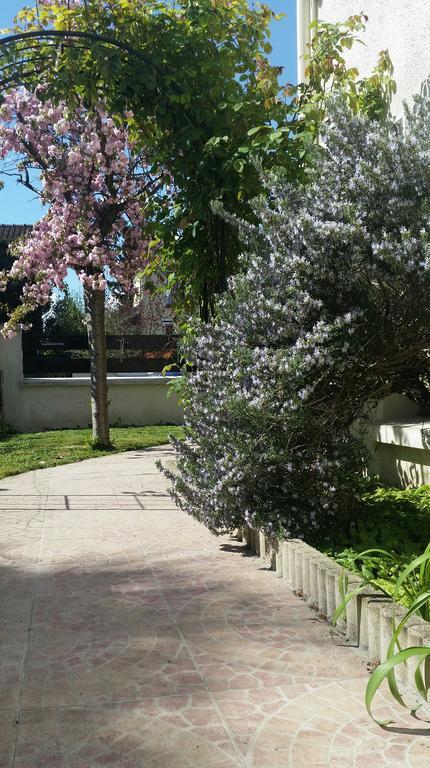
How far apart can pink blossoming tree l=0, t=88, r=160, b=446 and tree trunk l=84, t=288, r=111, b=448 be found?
0.02 m

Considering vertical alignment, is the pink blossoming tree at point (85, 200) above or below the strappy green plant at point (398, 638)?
above

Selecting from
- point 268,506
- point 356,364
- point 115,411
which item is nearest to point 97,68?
point 356,364

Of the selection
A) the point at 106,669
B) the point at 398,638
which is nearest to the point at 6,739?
the point at 106,669

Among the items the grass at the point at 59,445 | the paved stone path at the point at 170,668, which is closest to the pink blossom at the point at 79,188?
the grass at the point at 59,445

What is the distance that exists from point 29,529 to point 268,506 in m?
2.34

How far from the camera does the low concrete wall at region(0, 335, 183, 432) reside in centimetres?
1483

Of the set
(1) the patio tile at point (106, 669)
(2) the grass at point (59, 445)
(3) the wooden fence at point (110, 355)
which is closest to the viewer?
(1) the patio tile at point (106, 669)

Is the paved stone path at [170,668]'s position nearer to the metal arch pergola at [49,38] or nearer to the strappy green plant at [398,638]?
the strappy green plant at [398,638]

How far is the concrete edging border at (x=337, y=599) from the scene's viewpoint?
3.10 meters

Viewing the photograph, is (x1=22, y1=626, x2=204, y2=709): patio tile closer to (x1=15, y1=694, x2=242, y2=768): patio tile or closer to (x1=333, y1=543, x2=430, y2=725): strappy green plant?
(x1=15, y1=694, x2=242, y2=768): patio tile

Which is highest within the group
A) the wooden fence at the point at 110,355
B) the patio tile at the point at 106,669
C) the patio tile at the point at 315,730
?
the wooden fence at the point at 110,355

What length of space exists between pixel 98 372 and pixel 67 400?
3385mm

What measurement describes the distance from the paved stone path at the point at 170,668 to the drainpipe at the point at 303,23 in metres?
7.04

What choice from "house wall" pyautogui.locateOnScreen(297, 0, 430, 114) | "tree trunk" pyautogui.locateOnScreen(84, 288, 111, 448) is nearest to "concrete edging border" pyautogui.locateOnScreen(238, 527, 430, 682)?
"house wall" pyautogui.locateOnScreen(297, 0, 430, 114)
